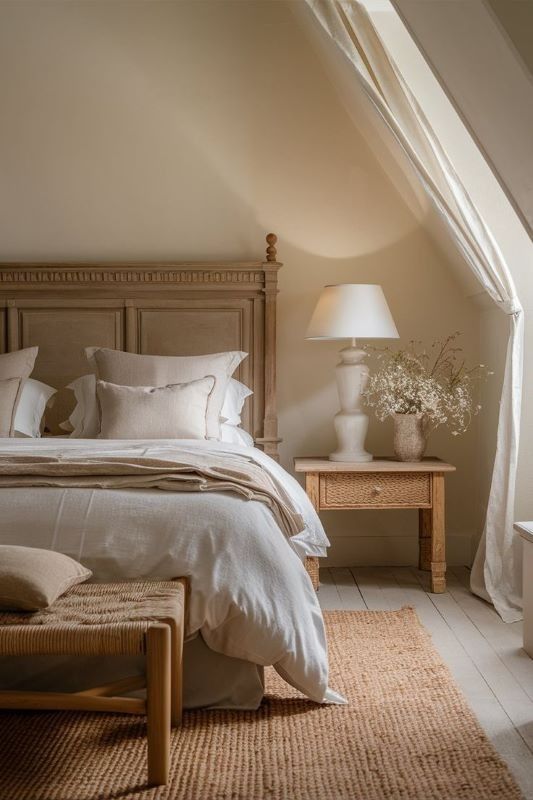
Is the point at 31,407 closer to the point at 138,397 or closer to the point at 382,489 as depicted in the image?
the point at 138,397

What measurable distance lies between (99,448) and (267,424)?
1.39 meters

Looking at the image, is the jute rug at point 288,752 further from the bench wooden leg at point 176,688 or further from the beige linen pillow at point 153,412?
the beige linen pillow at point 153,412

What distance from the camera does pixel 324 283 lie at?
464 centimetres

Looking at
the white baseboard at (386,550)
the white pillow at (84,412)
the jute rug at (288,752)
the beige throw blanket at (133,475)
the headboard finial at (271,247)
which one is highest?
the headboard finial at (271,247)

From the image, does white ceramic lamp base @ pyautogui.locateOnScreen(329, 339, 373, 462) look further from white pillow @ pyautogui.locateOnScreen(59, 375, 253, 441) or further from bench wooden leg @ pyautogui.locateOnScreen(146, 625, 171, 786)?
bench wooden leg @ pyautogui.locateOnScreen(146, 625, 171, 786)

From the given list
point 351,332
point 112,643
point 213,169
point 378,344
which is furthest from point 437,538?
point 112,643

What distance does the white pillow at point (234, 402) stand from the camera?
4.22m

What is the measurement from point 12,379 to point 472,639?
229 centimetres

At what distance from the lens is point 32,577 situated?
2098 millimetres

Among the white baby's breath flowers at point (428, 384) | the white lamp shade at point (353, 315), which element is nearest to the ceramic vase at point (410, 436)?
the white baby's breath flowers at point (428, 384)

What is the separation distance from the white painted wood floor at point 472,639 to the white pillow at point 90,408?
92cm

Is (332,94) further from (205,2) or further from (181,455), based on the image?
(181,455)

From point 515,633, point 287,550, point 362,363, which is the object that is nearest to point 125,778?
point 287,550

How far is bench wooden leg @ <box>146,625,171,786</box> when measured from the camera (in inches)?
77.8
